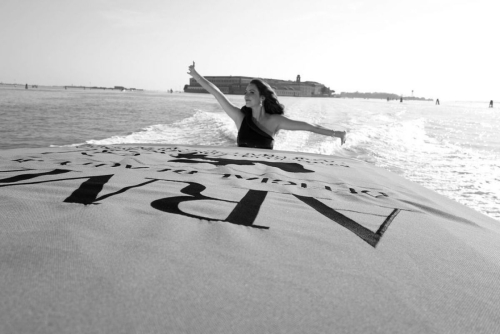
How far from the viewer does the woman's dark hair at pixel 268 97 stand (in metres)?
4.10

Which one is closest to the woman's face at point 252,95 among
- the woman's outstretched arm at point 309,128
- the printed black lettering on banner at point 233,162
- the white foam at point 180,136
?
the woman's outstretched arm at point 309,128

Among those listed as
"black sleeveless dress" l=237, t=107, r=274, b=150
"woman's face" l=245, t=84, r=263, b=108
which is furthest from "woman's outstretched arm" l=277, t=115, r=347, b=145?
"woman's face" l=245, t=84, r=263, b=108

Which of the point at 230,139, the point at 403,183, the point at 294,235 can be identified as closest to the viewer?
the point at 294,235

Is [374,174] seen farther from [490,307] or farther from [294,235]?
[490,307]

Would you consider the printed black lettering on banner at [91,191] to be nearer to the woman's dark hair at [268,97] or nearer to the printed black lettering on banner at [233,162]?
the printed black lettering on banner at [233,162]

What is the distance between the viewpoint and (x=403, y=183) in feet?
7.95

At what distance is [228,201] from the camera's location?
1441mm

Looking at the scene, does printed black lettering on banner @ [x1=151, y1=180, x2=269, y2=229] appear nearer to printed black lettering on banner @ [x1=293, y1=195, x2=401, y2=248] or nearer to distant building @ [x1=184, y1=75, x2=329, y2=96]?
printed black lettering on banner @ [x1=293, y1=195, x2=401, y2=248]

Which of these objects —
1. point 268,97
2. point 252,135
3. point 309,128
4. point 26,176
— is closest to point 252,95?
point 268,97

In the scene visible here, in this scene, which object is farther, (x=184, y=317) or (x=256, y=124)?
(x=256, y=124)

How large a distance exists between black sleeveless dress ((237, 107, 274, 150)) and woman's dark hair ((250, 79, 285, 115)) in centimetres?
24

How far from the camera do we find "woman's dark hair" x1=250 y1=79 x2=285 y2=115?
4.10m

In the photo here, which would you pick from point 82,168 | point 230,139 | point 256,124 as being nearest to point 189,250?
point 82,168

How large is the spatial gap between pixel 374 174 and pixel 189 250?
1953mm
